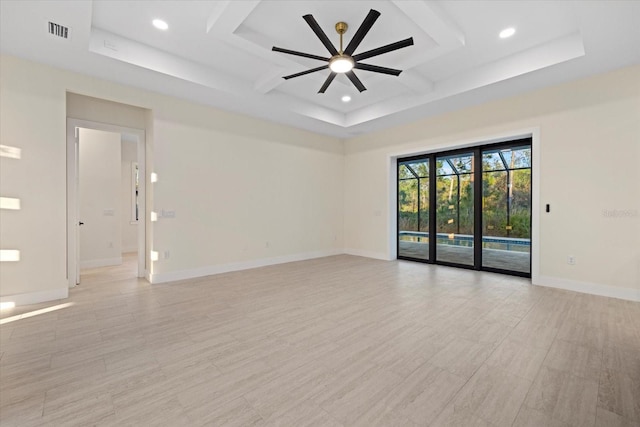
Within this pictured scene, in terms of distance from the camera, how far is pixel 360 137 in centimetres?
740

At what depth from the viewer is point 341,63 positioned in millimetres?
3293

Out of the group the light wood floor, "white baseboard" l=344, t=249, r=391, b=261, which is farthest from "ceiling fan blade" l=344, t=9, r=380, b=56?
"white baseboard" l=344, t=249, r=391, b=261

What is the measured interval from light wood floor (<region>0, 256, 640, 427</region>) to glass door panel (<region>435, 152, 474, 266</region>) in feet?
6.29

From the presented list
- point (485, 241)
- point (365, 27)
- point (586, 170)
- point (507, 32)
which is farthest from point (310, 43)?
point (485, 241)

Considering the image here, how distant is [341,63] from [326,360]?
3.15 metres

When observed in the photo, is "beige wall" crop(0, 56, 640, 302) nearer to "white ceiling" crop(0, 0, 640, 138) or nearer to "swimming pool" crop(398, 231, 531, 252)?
"white ceiling" crop(0, 0, 640, 138)

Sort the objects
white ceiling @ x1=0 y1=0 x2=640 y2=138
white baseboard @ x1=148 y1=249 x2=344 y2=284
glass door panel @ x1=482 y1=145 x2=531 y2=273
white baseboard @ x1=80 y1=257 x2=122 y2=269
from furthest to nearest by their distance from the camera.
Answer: white baseboard @ x1=80 y1=257 x2=122 y2=269, glass door panel @ x1=482 y1=145 x2=531 y2=273, white baseboard @ x1=148 y1=249 x2=344 y2=284, white ceiling @ x1=0 y1=0 x2=640 y2=138

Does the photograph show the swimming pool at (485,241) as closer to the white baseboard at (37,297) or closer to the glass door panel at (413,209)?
the glass door panel at (413,209)

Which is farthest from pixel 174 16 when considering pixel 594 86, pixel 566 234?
pixel 566 234

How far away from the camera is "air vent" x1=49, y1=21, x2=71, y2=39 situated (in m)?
3.01

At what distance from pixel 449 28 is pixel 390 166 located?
363 cm

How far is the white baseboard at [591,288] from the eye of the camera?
3.79 metres

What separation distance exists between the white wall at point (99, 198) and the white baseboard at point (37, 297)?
260 centimetres

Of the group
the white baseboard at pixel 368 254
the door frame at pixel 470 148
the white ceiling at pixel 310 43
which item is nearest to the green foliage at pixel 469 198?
the door frame at pixel 470 148
